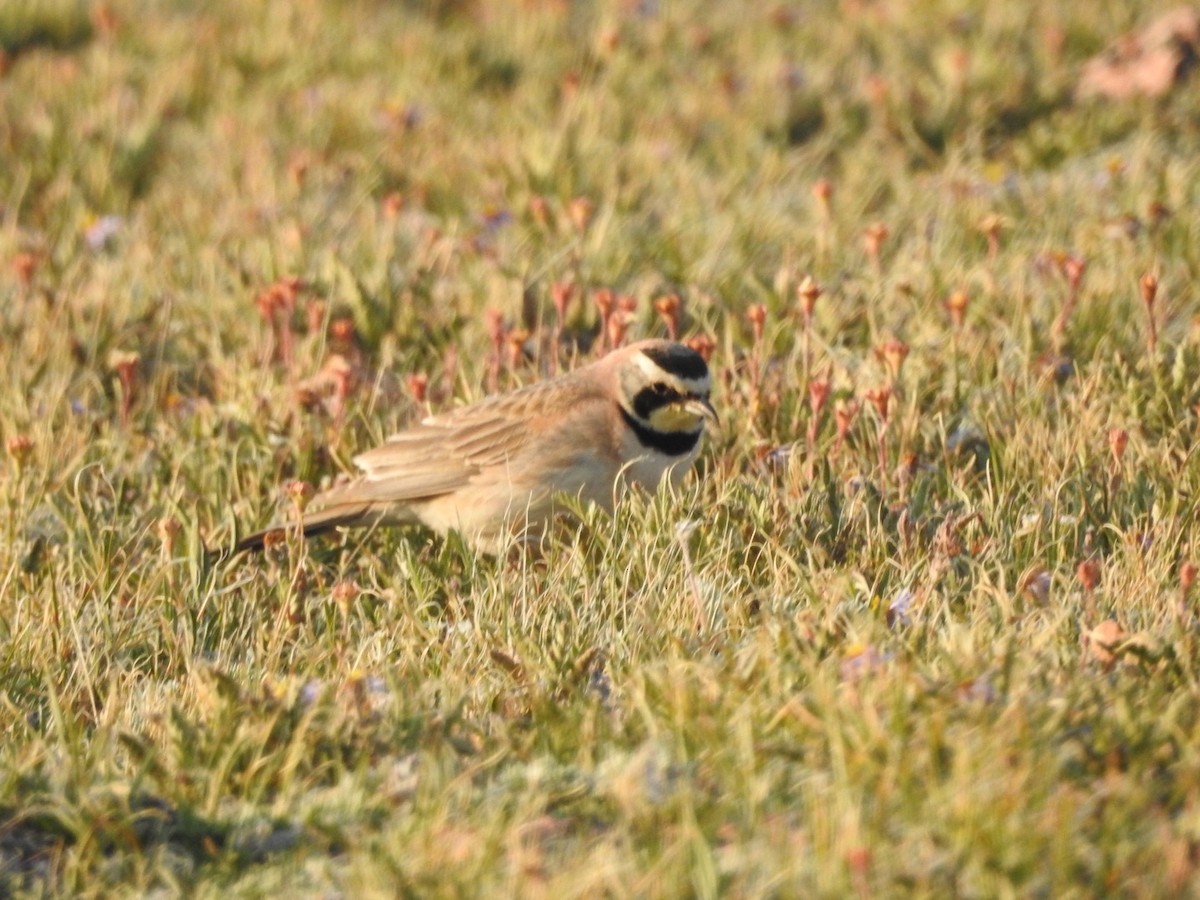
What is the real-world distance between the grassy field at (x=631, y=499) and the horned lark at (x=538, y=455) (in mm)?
164

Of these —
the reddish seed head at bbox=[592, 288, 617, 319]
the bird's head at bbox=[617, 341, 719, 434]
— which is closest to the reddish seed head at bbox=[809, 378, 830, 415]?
the bird's head at bbox=[617, 341, 719, 434]

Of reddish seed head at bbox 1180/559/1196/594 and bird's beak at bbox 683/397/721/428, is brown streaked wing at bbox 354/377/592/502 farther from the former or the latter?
reddish seed head at bbox 1180/559/1196/594

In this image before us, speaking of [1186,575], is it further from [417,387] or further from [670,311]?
[417,387]

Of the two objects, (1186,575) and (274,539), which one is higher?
(1186,575)

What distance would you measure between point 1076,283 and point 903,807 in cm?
348

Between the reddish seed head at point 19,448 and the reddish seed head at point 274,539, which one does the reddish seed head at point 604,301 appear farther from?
the reddish seed head at point 19,448

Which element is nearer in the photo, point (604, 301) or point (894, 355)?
point (894, 355)

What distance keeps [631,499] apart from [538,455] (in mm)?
604

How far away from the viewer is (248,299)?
7.66 meters

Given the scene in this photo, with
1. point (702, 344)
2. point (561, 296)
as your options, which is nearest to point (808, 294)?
point (702, 344)

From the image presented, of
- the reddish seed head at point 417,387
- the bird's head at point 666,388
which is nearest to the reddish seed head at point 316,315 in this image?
the reddish seed head at point 417,387

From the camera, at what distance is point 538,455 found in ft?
20.3

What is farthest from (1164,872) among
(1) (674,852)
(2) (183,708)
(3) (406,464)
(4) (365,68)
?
(4) (365,68)

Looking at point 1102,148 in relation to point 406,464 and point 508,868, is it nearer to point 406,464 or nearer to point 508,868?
point 406,464
